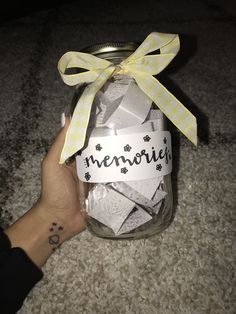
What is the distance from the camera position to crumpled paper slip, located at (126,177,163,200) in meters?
0.51

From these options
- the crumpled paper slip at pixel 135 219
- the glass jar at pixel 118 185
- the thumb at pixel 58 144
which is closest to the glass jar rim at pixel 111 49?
the glass jar at pixel 118 185

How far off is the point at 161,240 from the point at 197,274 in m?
0.07

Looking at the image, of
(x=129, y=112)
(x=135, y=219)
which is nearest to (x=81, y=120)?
(x=129, y=112)

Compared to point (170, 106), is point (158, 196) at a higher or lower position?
lower

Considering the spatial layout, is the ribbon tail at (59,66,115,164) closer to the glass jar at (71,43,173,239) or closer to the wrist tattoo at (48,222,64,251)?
the glass jar at (71,43,173,239)

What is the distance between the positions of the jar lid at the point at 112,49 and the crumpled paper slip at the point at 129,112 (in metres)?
0.05

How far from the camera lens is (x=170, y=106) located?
0.48 metres

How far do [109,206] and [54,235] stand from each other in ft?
0.44

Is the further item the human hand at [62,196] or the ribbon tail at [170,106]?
the human hand at [62,196]

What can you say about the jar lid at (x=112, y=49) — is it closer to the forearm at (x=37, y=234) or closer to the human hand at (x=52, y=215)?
the human hand at (x=52, y=215)

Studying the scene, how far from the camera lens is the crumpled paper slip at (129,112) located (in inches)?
19.0

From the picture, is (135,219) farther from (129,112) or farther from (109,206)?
(129,112)

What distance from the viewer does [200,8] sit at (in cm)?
129

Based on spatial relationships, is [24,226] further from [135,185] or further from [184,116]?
[184,116]
